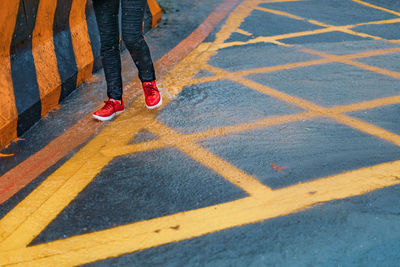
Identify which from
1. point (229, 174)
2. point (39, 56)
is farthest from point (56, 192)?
point (39, 56)

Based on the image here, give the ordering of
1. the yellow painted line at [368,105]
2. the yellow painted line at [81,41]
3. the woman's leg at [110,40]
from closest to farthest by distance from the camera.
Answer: the woman's leg at [110,40] → the yellow painted line at [368,105] → the yellow painted line at [81,41]

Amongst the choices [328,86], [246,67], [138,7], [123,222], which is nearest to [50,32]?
[138,7]

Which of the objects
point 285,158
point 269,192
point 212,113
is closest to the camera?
point 269,192

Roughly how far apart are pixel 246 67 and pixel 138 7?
1.75 metres

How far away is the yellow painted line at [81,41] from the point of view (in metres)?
4.39

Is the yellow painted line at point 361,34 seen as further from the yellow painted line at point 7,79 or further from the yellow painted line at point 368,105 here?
the yellow painted line at point 7,79

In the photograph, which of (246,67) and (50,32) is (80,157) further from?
(246,67)

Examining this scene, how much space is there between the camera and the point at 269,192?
2717mm

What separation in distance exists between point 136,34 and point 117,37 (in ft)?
0.70

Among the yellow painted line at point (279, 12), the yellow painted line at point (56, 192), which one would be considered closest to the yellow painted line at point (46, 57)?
the yellow painted line at point (56, 192)

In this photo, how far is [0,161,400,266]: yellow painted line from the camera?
2.25m

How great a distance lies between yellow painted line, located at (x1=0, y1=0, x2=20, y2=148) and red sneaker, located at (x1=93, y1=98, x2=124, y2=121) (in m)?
0.61

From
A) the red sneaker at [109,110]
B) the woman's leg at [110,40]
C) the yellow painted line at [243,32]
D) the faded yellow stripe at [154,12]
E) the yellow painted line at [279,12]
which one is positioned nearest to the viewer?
the woman's leg at [110,40]

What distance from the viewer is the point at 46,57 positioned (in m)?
3.91
